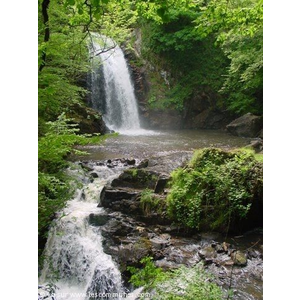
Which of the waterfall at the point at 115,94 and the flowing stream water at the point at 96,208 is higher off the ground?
the waterfall at the point at 115,94

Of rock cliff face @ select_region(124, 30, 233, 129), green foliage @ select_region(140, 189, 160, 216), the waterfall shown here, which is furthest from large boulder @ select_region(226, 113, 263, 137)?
green foliage @ select_region(140, 189, 160, 216)

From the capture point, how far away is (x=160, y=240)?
4277mm

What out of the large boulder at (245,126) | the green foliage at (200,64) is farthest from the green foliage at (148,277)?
the large boulder at (245,126)

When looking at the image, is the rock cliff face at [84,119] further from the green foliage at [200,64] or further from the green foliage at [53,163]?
the green foliage at [53,163]

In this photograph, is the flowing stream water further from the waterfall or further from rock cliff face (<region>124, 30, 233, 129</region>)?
rock cliff face (<region>124, 30, 233, 129</region>)

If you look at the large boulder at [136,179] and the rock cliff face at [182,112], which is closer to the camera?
the large boulder at [136,179]

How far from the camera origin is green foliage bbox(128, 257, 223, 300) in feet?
9.30

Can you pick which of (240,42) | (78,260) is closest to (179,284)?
(78,260)

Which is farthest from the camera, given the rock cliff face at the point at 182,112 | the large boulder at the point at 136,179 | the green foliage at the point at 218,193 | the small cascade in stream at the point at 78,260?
the rock cliff face at the point at 182,112

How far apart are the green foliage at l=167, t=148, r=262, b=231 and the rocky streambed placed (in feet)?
0.62

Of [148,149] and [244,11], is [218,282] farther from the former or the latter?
[148,149]

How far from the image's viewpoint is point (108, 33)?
680cm

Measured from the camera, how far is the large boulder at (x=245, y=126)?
7423mm

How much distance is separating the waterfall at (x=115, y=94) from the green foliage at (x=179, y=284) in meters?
6.97
